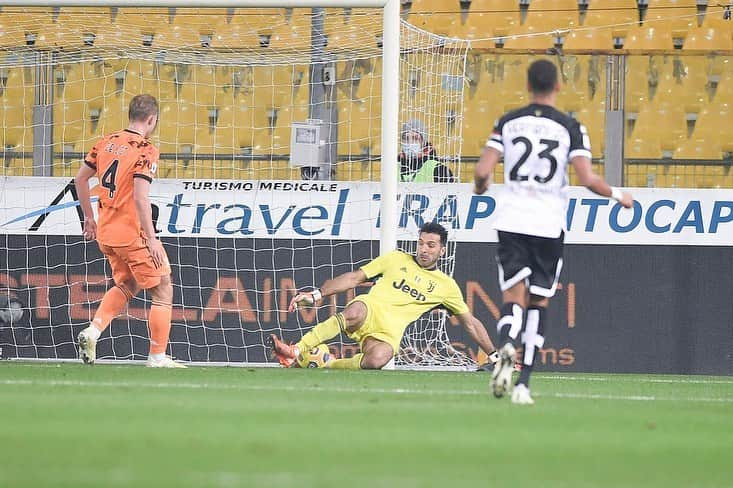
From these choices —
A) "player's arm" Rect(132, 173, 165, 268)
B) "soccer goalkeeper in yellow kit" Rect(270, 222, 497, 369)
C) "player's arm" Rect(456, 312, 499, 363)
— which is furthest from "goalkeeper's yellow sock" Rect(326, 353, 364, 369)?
"player's arm" Rect(132, 173, 165, 268)

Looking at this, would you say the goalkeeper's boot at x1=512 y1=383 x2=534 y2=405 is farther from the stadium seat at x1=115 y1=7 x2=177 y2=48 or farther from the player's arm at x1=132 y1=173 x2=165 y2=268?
the stadium seat at x1=115 y1=7 x2=177 y2=48

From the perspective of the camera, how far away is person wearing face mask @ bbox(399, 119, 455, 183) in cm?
1215

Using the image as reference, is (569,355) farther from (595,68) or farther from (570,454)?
(570,454)

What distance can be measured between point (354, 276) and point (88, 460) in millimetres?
6498

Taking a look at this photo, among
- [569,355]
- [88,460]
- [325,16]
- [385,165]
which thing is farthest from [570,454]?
[325,16]

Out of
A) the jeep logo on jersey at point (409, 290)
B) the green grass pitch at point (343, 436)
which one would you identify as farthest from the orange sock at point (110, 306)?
the jeep logo on jersey at point (409, 290)

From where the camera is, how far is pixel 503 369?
6.43 m

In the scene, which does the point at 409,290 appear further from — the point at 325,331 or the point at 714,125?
the point at 714,125

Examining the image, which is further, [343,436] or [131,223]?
[131,223]

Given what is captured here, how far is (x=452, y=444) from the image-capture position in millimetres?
4520

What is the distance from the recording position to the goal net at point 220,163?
1177cm

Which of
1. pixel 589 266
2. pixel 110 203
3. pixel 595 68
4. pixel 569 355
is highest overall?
pixel 595 68

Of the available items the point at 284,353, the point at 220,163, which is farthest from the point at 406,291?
the point at 220,163

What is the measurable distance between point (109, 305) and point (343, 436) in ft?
16.5
